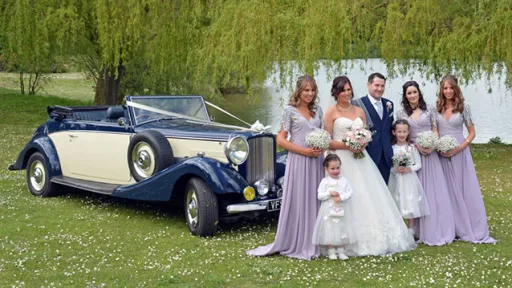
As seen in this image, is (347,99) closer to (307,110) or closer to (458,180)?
(307,110)

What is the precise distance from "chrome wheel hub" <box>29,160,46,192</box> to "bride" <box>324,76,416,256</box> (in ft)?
17.8

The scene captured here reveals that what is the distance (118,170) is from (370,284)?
15.3 feet

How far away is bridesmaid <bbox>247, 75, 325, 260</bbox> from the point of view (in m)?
6.32

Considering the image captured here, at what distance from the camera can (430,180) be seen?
6.89 metres

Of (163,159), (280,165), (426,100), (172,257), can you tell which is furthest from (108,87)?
(172,257)

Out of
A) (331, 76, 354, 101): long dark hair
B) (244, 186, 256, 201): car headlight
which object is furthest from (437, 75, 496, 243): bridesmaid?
(244, 186, 256, 201): car headlight

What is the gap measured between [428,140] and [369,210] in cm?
113

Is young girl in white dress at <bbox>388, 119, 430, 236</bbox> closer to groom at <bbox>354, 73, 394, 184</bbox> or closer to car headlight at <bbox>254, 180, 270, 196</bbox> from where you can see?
groom at <bbox>354, 73, 394, 184</bbox>

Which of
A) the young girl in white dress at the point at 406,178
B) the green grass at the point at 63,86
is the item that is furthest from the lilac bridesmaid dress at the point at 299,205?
the green grass at the point at 63,86

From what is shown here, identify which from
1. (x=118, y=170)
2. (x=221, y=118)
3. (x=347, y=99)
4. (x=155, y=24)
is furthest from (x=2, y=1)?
(x=347, y=99)

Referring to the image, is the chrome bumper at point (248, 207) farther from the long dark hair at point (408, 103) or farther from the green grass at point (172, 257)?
the long dark hair at point (408, 103)

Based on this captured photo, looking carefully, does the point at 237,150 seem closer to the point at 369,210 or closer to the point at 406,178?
the point at 369,210

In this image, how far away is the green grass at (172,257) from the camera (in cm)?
551

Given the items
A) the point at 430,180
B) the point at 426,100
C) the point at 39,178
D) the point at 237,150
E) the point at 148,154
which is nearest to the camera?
the point at 430,180
